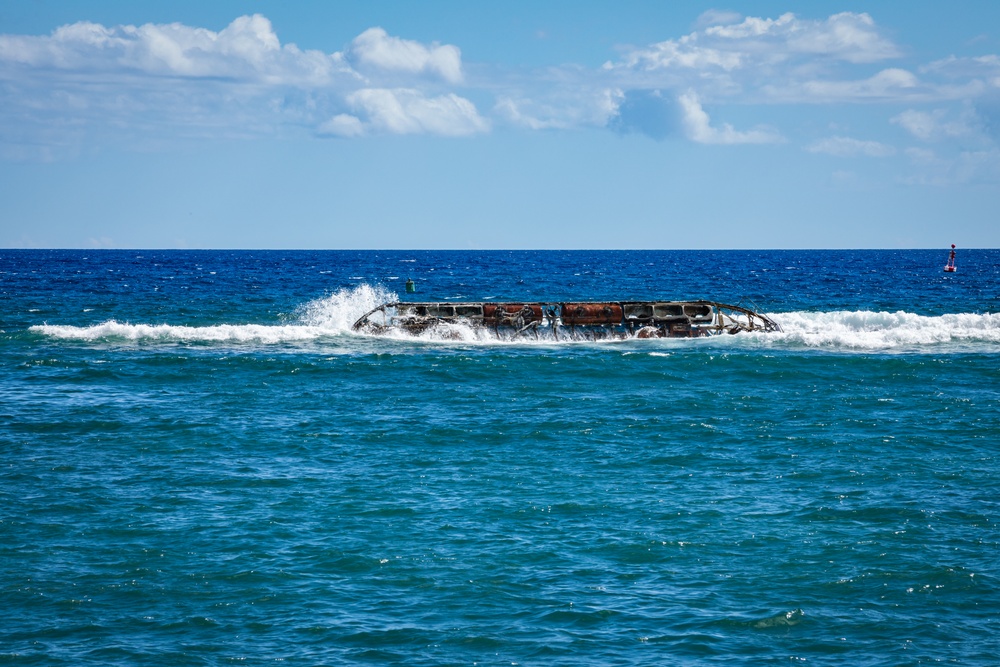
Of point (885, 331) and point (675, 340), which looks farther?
point (885, 331)

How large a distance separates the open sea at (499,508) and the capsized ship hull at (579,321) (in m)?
5.41

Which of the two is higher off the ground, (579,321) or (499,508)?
(579,321)

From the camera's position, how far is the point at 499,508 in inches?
810

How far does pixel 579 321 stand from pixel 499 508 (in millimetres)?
28426

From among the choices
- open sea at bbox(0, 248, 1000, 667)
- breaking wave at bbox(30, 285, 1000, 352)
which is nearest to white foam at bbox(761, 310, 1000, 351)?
breaking wave at bbox(30, 285, 1000, 352)

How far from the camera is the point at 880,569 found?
17172mm

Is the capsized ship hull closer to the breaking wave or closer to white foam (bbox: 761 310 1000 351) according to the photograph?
the breaking wave

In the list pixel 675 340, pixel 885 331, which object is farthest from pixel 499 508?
pixel 885 331

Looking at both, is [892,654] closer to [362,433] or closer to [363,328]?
[362,433]

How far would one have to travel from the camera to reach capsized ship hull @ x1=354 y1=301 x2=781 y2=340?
158 ft

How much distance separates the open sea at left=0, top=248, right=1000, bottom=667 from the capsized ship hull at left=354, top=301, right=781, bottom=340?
541 cm

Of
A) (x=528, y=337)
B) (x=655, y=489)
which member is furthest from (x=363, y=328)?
(x=655, y=489)

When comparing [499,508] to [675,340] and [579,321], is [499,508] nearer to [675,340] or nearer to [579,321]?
[675,340]

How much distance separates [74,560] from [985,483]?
66.0 ft
